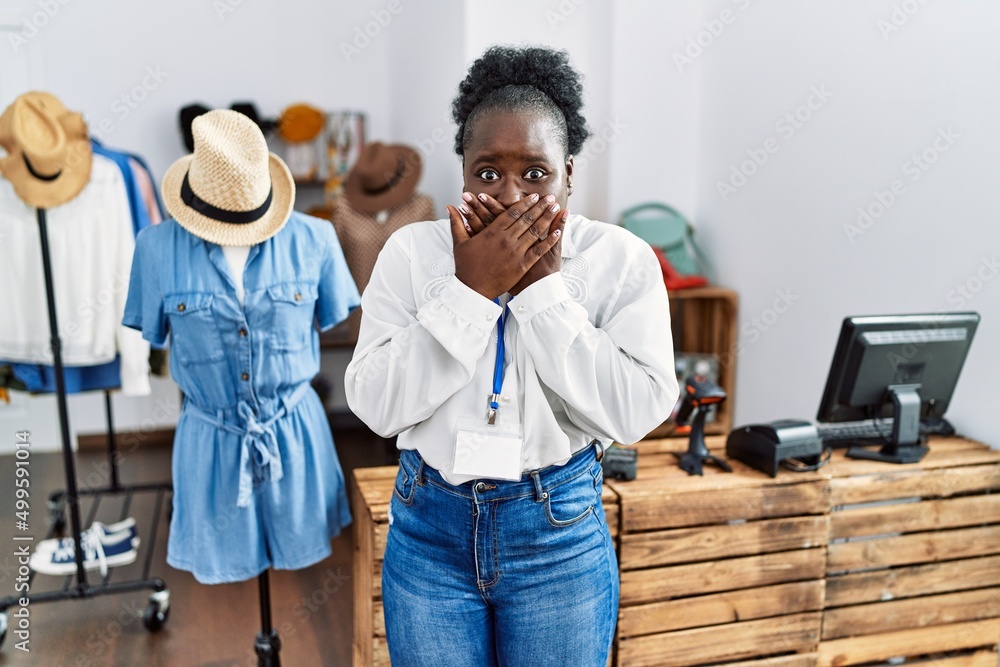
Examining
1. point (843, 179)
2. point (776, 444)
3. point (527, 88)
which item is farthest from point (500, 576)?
point (843, 179)

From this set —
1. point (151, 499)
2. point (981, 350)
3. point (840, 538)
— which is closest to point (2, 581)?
point (151, 499)

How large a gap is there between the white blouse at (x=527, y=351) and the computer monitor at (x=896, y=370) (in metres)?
1.20

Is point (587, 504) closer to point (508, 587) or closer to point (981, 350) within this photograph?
point (508, 587)

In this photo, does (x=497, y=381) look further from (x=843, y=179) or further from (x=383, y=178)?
(x=383, y=178)

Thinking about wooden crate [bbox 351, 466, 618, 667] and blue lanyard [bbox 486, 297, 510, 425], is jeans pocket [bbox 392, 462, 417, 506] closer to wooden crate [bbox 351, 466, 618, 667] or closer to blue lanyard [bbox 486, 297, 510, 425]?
blue lanyard [bbox 486, 297, 510, 425]

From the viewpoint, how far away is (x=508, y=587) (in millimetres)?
1169

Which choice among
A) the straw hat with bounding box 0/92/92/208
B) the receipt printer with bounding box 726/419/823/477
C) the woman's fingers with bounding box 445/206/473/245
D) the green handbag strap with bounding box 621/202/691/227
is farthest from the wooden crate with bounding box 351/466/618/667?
the green handbag strap with bounding box 621/202/691/227

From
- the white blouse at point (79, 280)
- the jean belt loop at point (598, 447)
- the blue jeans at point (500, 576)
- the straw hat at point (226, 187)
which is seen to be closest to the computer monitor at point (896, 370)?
the jean belt loop at point (598, 447)

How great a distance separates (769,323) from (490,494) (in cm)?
239

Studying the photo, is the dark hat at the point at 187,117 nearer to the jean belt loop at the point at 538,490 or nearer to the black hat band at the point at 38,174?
the black hat band at the point at 38,174

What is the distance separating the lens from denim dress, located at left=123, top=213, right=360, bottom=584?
6.24 feet

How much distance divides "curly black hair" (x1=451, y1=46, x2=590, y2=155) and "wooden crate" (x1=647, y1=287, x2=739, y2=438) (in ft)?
7.41

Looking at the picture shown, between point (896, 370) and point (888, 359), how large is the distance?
5 centimetres

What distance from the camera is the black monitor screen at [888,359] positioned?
214 centimetres
